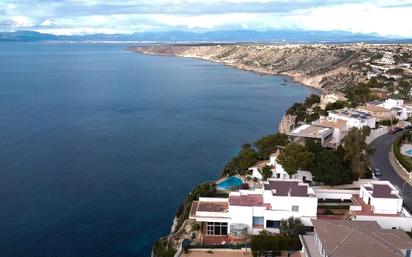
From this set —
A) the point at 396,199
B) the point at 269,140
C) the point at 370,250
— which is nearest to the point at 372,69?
the point at 269,140

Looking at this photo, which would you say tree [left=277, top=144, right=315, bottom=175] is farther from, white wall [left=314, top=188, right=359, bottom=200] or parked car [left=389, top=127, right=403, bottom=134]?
parked car [left=389, top=127, right=403, bottom=134]

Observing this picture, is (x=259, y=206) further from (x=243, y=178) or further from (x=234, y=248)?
(x=243, y=178)

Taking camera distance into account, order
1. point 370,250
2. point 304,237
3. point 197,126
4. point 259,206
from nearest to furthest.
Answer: point 370,250 < point 304,237 < point 259,206 < point 197,126

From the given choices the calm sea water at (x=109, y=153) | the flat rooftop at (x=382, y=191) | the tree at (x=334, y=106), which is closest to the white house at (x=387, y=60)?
the calm sea water at (x=109, y=153)

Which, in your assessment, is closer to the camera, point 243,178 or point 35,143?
point 243,178

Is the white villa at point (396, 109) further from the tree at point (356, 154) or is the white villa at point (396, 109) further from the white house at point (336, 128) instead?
the tree at point (356, 154)

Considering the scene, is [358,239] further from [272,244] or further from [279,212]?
[279,212]

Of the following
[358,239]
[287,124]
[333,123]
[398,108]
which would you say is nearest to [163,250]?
[358,239]
